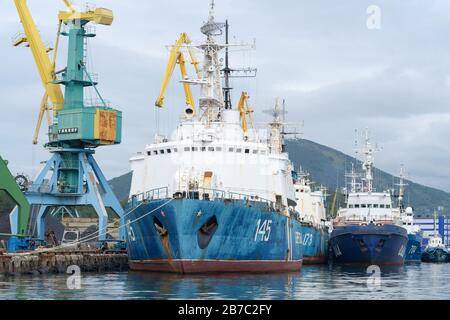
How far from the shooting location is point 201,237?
37.8 metres

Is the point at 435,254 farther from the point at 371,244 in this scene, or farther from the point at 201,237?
the point at 201,237

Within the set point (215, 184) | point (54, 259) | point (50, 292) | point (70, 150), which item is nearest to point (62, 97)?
point (70, 150)

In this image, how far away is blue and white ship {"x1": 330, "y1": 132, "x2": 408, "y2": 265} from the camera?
201 ft

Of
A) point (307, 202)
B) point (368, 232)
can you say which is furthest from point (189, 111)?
point (307, 202)

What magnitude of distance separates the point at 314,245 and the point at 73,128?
954 inches

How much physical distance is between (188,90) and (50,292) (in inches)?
1577

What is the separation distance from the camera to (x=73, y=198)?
60156 millimetres

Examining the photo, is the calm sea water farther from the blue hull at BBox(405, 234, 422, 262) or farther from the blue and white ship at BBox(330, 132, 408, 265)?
the blue hull at BBox(405, 234, 422, 262)

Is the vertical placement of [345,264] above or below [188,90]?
below

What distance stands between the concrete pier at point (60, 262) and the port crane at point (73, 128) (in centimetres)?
874

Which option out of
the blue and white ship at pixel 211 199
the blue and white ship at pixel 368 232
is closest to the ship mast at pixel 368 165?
the blue and white ship at pixel 368 232

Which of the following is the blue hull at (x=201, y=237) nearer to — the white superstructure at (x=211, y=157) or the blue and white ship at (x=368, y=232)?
the white superstructure at (x=211, y=157)

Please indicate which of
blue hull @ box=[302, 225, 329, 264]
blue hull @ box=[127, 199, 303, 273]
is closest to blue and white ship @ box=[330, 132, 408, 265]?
blue hull @ box=[302, 225, 329, 264]

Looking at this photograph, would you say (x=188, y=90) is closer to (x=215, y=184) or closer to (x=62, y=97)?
(x=62, y=97)
